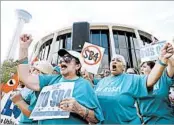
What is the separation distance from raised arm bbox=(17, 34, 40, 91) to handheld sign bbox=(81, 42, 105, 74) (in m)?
1.70

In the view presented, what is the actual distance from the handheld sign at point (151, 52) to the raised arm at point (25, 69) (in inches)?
54.3

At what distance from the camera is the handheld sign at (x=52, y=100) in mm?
2188

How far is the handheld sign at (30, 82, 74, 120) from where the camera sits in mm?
2188

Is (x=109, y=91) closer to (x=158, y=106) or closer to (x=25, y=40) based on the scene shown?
(x=158, y=106)

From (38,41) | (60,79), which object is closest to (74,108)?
(60,79)

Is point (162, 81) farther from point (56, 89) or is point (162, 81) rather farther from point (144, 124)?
point (56, 89)

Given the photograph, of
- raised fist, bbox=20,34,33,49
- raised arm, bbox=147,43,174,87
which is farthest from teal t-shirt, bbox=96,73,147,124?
raised fist, bbox=20,34,33,49

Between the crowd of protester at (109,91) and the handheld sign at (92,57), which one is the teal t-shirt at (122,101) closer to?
the crowd of protester at (109,91)

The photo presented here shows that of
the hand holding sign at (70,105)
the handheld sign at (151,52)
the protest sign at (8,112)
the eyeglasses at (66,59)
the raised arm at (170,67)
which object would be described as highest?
the handheld sign at (151,52)

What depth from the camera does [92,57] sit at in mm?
4547

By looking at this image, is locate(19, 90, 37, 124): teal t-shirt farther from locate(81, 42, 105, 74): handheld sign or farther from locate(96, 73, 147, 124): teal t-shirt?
locate(81, 42, 105, 74): handheld sign

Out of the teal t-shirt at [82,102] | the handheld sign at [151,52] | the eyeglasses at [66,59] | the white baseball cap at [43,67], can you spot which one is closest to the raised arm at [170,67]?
the handheld sign at [151,52]

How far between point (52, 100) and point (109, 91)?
2.52 ft

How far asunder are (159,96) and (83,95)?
96 cm
